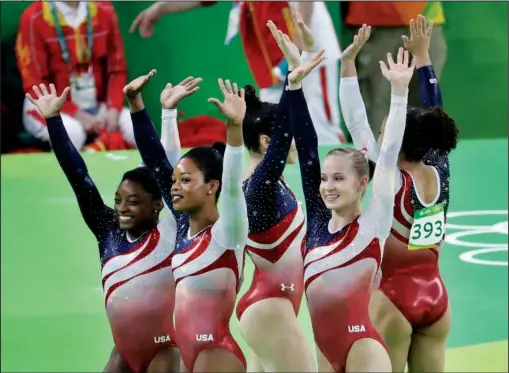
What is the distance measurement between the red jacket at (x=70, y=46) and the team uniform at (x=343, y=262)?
1993mm

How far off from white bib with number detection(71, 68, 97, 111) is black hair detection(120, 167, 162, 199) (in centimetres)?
172

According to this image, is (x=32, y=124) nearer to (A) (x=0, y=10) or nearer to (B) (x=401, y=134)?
(A) (x=0, y=10)

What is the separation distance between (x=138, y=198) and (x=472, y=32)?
3198 millimetres

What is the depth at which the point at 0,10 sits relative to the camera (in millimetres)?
6926

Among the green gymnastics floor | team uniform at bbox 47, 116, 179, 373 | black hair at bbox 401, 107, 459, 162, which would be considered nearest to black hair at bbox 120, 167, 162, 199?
team uniform at bbox 47, 116, 179, 373

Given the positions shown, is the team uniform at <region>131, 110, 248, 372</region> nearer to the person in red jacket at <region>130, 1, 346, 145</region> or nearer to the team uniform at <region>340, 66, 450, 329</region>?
the team uniform at <region>340, 66, 450, 329</region>

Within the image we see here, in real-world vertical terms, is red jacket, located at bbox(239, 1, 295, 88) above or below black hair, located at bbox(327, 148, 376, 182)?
above

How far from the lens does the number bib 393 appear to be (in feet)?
16.9

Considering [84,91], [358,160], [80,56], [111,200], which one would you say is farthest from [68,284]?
[358,160]

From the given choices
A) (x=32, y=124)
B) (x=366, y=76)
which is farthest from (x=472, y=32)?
(x=32, y=124)

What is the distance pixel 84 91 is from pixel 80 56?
18 cm

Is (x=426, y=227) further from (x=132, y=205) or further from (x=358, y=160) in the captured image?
(x=132, y=205)

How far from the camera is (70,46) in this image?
22.0 ft

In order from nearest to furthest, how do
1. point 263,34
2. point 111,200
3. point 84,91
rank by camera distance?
point 111,200 → point 263,34 → point 84,91
